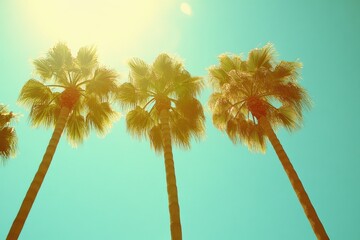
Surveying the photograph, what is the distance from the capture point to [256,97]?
15.8 m

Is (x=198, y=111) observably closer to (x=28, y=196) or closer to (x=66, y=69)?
(x=66, y=69)

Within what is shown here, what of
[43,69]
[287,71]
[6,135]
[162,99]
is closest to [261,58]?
→ [287,71]

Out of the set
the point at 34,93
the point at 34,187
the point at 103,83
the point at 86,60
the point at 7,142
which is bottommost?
the point at 34,187

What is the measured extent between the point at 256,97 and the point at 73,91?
901cm

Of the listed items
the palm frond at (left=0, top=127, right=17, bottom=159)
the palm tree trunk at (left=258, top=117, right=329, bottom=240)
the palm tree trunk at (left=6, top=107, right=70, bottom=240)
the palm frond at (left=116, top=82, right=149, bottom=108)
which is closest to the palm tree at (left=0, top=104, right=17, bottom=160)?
the palm frond at (left=0, top=127, right=17, bottom=159)

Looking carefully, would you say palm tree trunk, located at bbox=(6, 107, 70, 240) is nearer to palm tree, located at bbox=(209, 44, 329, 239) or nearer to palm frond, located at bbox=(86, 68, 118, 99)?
palm frond, located at bbox=(86, 68, 118, 99)

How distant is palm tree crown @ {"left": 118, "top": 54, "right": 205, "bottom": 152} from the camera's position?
1516cm

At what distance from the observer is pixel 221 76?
17.6m

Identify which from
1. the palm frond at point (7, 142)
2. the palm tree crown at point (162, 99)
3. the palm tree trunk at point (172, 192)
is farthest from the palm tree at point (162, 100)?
the palm frond at point (7, 142)

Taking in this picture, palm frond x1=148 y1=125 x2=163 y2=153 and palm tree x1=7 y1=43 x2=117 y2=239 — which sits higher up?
palm tree x1=7 y1=43 x2=117 y2=239

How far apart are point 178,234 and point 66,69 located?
1006cm

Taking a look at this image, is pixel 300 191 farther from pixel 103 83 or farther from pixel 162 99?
pixel 103 83

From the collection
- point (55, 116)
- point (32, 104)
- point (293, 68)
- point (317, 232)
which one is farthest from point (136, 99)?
point (317, 232)

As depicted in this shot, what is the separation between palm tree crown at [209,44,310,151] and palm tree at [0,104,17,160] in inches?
436
